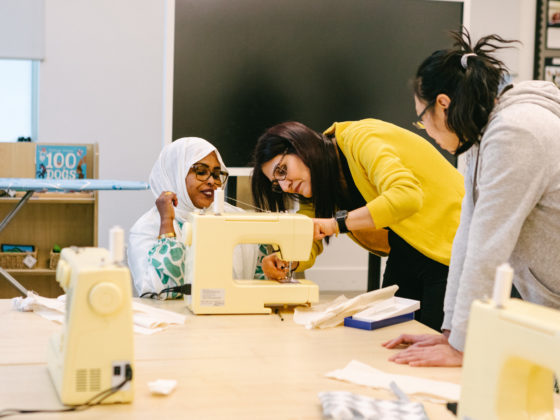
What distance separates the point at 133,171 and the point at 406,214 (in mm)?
3176

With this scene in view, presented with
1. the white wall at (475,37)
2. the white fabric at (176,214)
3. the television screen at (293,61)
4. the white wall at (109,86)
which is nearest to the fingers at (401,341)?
the white fabric at (176,214)

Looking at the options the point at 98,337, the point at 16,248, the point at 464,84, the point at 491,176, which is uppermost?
the point at 464,84

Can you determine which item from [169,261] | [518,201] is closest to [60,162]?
[169,261]

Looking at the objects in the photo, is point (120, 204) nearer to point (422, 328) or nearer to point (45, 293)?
point (45, 293)

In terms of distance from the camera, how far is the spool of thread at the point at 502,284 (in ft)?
2.99

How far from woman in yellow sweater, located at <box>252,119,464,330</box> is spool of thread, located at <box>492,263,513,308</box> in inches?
39.9

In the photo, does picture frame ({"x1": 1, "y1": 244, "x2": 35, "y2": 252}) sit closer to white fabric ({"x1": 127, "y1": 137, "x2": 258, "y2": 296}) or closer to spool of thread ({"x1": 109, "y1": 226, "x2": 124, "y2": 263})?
white fabric ({"x1": 127, "y1": 137, "x2": 258, "y2": 296})

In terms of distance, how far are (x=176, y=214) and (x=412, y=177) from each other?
97 cm

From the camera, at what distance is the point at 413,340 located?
59.3 inches

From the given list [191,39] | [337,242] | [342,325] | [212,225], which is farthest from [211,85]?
[337,242]

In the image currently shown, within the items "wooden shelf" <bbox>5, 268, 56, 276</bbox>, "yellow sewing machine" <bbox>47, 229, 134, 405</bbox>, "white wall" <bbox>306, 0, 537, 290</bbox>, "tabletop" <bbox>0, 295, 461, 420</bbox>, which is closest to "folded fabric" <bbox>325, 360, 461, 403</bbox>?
"tabletop" <bbox>0, 295, 461, 420</bbox>

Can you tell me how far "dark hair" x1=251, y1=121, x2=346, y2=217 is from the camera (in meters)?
2.17

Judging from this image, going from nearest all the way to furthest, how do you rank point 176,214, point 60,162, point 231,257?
point 231,257
point 176,214
point 60,162

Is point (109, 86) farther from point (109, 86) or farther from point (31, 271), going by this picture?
point (31, 271)
